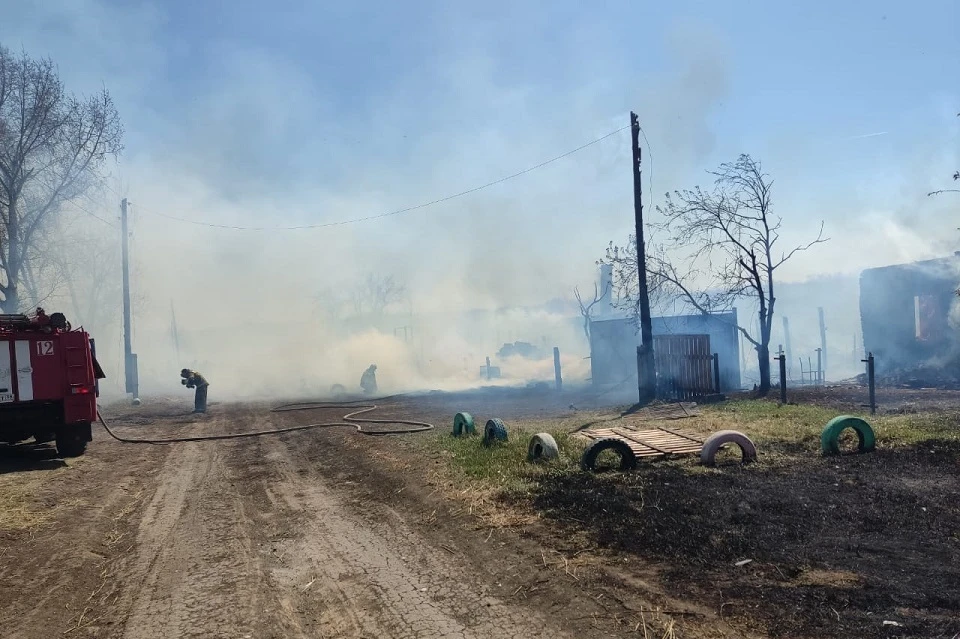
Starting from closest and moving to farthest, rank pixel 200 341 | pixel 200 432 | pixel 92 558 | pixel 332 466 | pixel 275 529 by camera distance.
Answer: pixel 92 558 → pixel 275 529 → pixel 332 466 → pixel 200 432 → pixel 200 341

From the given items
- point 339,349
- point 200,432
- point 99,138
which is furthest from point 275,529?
point 339,349

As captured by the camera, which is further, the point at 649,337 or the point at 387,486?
the point at 649,337

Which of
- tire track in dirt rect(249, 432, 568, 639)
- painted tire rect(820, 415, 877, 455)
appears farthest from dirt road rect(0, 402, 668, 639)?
painted tire rect(820, 415, 877, 455)

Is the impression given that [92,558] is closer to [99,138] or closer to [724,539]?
[724,539]

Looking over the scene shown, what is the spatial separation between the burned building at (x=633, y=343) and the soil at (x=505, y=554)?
20.6 metres

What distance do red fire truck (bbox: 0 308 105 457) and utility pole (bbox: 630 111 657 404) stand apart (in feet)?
48.4

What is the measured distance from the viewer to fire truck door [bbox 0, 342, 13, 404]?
34.3ft

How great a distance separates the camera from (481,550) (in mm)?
5527

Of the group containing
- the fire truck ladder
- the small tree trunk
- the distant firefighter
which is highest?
the small tree trunk

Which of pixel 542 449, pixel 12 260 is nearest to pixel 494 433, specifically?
pixel 542 449

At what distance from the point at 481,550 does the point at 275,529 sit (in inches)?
95.7

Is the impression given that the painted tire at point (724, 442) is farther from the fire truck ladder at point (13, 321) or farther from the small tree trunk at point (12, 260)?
the small tree trunk at point (12, 260)

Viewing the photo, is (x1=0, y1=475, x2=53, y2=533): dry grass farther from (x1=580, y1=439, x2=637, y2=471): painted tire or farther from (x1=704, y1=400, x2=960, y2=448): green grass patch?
(x1=704, y1=400, x2=960, y2=448): green grass patch

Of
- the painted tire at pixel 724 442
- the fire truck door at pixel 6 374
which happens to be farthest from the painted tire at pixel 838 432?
the fire truck door at pixel 6 374
